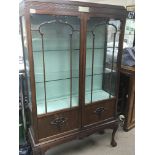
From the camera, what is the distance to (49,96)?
6.01 feet

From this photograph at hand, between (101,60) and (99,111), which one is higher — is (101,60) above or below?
above

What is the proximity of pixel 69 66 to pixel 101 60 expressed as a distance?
1.40 ft

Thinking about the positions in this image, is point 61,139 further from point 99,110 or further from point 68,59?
point 68,59

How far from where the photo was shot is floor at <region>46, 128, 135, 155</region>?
2016 millimetres

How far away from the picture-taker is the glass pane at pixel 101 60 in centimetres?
175

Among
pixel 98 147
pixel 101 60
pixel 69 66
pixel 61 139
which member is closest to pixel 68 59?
pixel 69 66

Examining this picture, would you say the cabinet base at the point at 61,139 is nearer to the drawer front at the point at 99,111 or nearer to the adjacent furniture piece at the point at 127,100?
the drawer front at the point at 99,111

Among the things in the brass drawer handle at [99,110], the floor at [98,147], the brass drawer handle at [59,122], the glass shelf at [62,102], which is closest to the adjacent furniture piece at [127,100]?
the floor at [98,147]

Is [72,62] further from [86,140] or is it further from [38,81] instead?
[86,140]

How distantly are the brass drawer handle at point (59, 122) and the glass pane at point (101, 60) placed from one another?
31 cm

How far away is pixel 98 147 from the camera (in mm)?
2111
